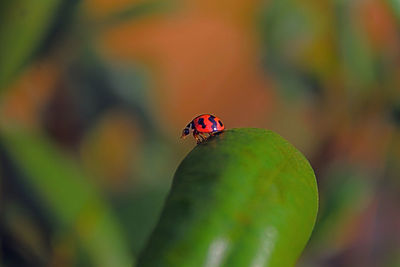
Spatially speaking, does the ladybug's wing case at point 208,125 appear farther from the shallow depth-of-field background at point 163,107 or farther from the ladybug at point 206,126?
the shallow depth-of-field background at point 163,107

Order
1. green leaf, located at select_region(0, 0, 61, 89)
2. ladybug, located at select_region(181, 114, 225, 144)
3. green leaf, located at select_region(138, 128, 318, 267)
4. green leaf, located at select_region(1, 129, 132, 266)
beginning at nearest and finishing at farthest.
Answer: green leaf, located at select_region(138, 128, 318, 267) < ladybug, located at select_region(181, 114, 225, 144) < green leaf, located at select_region(0, 0, 61, 89) < green leaf, located at select_region(1, 129, 132, 266)

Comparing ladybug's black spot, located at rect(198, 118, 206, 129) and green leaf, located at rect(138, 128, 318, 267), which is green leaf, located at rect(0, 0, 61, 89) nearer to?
ladybug's black spot, located at rect(198, 118, 206, 129)

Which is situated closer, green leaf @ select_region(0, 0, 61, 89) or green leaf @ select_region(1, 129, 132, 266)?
green leaf @ select_region(0, 0, 61, 89)

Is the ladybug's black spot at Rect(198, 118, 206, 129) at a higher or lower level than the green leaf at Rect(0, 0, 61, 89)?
lower

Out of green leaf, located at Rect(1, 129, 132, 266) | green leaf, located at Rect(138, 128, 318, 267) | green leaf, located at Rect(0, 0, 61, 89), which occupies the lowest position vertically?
green leaf, located at Rect(1, 129, 132, 266)

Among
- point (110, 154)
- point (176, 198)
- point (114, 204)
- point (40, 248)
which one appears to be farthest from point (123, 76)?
point (176, 198)

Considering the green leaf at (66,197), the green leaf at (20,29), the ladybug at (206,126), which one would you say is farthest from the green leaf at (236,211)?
the green leaf at (66,197)

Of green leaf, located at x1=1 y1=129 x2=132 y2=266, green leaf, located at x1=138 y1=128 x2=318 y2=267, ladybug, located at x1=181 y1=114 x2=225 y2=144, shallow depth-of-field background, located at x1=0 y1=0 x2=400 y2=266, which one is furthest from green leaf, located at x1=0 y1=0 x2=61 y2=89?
green leaf, located at x1=138 y1=128 x2=318 y2=267
